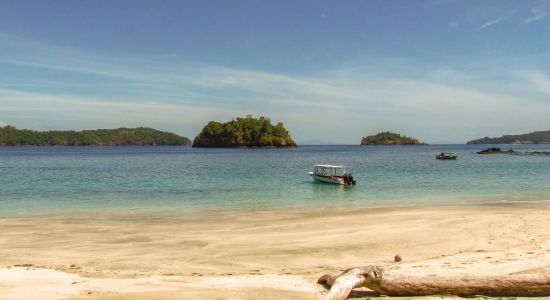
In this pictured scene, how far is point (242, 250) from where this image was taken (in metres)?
13.9

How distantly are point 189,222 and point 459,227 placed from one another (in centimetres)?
1191

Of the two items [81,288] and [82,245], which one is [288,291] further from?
[82,245]

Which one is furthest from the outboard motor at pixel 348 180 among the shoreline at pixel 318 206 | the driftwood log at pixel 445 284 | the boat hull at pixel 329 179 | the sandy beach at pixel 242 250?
the driftwood log at pixel 445 284

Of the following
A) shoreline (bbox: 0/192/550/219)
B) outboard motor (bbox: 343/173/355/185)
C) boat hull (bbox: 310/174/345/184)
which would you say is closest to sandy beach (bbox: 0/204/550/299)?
shoreline (bbox: 0/192/550/219)

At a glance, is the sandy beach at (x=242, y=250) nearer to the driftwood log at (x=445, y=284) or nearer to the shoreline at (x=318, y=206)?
the driftwood log at (x=445, y=284)

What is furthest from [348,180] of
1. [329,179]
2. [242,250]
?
[242,250]

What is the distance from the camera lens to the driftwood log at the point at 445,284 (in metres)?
8.38

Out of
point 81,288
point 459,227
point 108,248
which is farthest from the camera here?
point 459,227

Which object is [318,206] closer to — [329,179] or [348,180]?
[348,180]

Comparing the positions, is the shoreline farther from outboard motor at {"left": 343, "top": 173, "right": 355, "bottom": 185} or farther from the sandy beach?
outboard motor at {"left": 343, "top": 173, "right": 355, "bottom": 185}

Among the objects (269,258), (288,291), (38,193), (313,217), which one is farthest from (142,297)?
(38,193)

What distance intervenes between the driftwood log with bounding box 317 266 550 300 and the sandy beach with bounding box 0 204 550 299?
0.69m

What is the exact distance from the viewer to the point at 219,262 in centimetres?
1235

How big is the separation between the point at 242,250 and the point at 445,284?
693 cm
